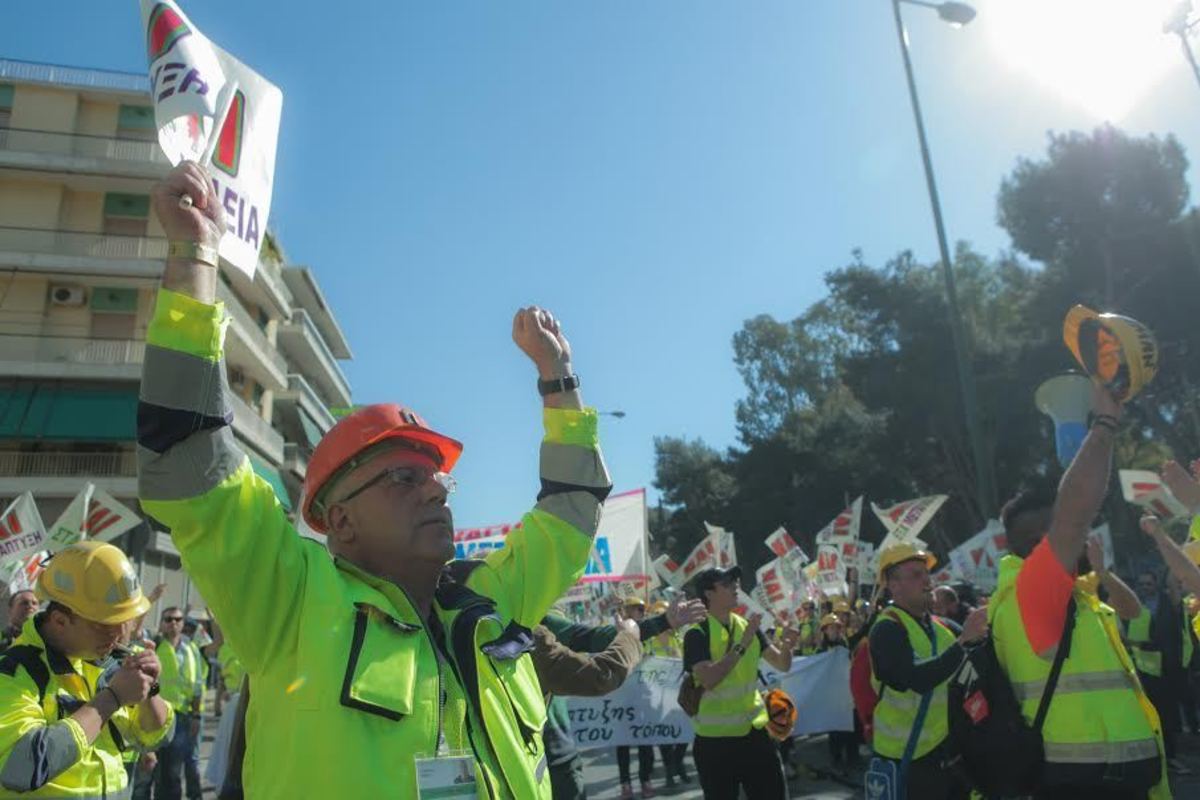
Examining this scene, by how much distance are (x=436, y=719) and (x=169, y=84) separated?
87.6 inches

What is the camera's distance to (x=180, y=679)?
Answer: 932cm

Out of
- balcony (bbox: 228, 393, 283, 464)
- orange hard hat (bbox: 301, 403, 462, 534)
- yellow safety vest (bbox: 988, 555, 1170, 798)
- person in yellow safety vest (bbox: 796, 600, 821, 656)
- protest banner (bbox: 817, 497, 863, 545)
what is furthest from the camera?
balcony (bbox: 228, 393, 283, 464)

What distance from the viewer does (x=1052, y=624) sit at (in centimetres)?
318

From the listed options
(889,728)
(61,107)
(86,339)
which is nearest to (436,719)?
(889,728)

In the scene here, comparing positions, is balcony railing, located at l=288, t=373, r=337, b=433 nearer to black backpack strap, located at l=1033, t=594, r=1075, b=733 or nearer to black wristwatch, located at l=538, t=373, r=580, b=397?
black backpack strap, located at l=1033, t=594, r=1075, b=733

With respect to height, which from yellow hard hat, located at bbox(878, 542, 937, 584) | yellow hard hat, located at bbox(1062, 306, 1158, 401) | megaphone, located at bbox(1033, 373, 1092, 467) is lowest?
yellow hard hat, located at bbox(878, 542, 937, 584)

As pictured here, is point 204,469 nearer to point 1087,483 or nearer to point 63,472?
point 1087,483

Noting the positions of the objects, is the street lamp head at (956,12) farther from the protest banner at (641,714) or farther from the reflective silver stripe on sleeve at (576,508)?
the reflective silver stripe on sleeve at (576,508)

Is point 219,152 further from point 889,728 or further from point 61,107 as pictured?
point 61,107

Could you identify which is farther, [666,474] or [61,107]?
[666,474]

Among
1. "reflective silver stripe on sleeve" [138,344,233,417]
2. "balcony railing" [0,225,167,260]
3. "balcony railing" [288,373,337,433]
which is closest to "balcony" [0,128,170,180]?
"balcony railing" [0,225,167,260]

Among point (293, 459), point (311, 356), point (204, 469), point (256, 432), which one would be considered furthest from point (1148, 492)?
point (311, 356)

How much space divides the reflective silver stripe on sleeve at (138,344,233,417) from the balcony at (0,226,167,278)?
25.4 meters

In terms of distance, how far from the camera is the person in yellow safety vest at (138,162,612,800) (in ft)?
4.99
